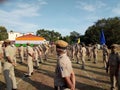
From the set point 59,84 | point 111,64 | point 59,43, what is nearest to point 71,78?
point 59,84

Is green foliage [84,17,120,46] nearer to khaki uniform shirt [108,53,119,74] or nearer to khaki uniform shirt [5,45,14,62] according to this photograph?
khaki uniform shirt [108,53,119,74]

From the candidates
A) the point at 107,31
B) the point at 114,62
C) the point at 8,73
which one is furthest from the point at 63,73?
the point at 107,31

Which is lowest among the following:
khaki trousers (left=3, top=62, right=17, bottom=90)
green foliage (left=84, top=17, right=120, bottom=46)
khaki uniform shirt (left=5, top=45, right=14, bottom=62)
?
khaki trousers (left=3, top=62, right=17, bottom=90)

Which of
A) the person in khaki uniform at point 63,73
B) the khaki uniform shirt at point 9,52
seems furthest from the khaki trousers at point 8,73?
the person in khaki uniform at point 63,73

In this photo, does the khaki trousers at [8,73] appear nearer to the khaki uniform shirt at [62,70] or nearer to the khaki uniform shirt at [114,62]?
the khaki uniform shirt at [114,62]

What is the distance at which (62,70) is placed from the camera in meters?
5.65

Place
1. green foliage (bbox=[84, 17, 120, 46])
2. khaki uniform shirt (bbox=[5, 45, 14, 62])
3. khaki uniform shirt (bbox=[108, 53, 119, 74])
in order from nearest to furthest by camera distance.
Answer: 1. khaki uniform shirt (bbox=[108, 53, 119, 74])
2. khaki uniform shirt (bbox=[5, 45, 14, 62])
3. green foliage (bbox=[84, 17, 120, 46])

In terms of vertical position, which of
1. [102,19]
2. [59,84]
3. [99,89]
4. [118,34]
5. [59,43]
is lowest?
[99,89]

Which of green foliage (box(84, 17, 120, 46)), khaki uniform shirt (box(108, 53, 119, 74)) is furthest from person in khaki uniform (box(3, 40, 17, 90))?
green foliage (box(84, 17, 120, 46))

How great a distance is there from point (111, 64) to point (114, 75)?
18.2 inches

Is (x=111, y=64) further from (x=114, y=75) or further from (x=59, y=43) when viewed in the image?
(x=59, y=43)

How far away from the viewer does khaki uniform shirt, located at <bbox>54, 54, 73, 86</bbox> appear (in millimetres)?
5633

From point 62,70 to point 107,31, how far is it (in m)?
90.3

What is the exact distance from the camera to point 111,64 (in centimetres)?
1088
